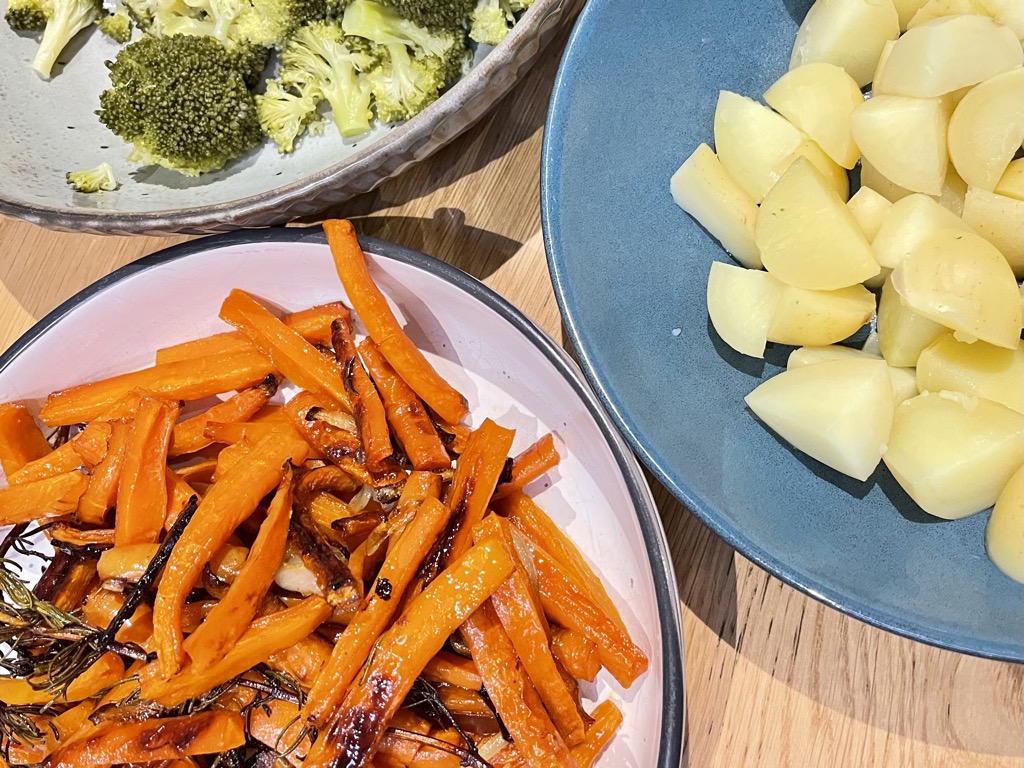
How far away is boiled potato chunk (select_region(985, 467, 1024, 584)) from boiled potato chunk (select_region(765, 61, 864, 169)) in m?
0.49

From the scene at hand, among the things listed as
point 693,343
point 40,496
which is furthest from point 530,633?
point 40,496

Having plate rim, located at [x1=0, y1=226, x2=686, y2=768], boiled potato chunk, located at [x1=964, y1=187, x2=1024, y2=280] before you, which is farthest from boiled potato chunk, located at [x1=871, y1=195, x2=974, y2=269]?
plate rim, located at [x1=0, y1=226, x2=686, y2=768]

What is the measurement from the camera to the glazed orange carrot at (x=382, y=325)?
1.21 meters

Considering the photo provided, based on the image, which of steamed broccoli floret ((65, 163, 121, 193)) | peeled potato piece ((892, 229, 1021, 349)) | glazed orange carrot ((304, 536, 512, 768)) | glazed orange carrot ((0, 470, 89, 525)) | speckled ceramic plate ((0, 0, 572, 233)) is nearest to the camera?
peeled potato piece ((892, 229, 1021, 349))

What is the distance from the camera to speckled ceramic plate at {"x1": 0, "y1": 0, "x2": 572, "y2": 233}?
117 centimetres

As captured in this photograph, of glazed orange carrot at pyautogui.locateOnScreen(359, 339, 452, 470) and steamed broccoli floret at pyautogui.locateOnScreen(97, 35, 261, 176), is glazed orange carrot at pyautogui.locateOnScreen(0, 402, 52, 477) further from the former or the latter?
glazed orange carrot at pyautogui.locateOnScreen(359, 339, 452, 470)

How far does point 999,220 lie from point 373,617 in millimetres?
972

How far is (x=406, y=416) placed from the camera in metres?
1.24

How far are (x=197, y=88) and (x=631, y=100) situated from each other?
2.30 feet

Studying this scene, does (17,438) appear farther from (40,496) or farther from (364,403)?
(364,403)

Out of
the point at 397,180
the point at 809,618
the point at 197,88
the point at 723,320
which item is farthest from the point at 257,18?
the point at 809,618

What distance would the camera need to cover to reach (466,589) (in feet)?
3.52

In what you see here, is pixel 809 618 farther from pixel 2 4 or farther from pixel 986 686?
pixel 2 4

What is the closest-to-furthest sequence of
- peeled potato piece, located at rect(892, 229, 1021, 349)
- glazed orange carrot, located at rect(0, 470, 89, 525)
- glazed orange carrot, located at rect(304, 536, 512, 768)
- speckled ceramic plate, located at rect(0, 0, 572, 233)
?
peeled potato piece, located at rect(892, 229, 1021, 349) < glazed orange carrot, located at rect(304, 536, 512, 768) < speckled ceramic plate, located at rect(0, 0, 572, 233) < glazed orange carrot, located at rect(0, 470, 89, 525)
